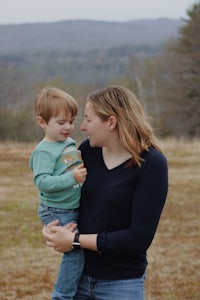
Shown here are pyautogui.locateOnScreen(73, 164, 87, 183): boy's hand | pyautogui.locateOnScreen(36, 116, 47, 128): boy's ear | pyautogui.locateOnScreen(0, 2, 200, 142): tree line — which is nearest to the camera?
pyautogui.locateOnScreen(73, 164, 87, 183): boy's hand

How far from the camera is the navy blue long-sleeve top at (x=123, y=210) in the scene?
9.89 ft

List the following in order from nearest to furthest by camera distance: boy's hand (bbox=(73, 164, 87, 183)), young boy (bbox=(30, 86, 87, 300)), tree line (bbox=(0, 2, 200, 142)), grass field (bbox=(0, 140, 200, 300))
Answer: boy's hand (bbox=(73, 164, 87, 183)) → young boy (bbox=(30, 86, 87, 300)) → grass field (bbox=(0, 140, 200, 300)) → tree line (bbox=(0, 2, 200, 142))

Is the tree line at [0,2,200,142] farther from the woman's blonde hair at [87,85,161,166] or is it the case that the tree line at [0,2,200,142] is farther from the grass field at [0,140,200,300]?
the woman's blonde hair at [87,85,161,166]

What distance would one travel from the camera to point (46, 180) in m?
3.18

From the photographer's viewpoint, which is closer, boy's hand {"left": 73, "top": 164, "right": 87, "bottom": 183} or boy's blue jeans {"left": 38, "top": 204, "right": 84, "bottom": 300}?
boy's hand {"left": 73, "top": 164, "right": 87, "bottom": 183}

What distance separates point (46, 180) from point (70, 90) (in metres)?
53.6

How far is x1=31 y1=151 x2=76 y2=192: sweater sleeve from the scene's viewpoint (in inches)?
124

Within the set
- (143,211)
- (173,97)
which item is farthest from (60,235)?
(173,97)

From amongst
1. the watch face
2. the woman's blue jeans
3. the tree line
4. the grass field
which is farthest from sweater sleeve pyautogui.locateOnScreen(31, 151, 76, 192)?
the tree line

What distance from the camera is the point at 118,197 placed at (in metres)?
3.04

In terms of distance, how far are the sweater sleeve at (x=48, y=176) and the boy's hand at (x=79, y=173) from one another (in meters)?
0.03

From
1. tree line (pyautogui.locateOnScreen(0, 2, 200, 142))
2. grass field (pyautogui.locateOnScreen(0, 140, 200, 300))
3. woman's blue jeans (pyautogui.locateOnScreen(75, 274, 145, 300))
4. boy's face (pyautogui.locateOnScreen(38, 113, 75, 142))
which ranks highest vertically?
boy's face (pyautogui.locateOnScreen(38, 113, 75, 142))

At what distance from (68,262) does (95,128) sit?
2.21 ft

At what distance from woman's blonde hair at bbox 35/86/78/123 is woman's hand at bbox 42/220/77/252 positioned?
0.53m
